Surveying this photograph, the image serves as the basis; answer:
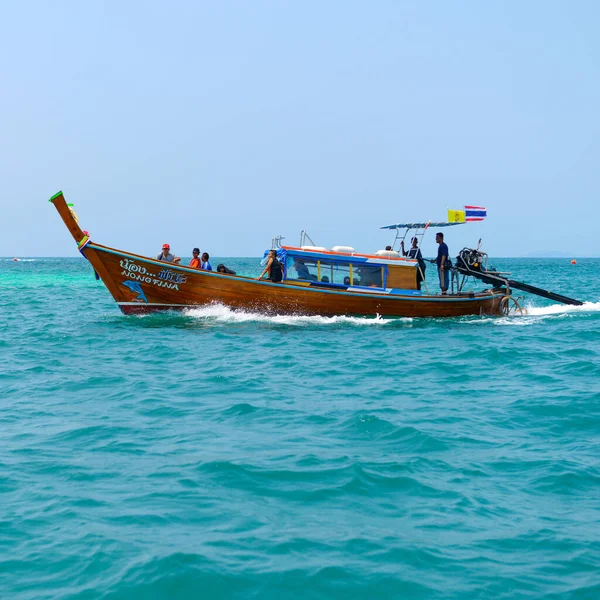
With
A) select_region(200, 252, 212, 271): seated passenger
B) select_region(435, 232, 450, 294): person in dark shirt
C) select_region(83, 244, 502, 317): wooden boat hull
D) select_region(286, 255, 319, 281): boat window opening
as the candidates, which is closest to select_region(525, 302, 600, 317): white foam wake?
select_region(435, 232, 450, 294): person in dark shirt

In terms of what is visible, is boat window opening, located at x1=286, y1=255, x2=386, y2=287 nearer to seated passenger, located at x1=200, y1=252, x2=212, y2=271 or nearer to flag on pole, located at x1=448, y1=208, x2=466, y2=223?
seated passenger, located at x1=200, y1=252, x2=212, y2=271

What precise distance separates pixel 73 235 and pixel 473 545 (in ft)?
49.7

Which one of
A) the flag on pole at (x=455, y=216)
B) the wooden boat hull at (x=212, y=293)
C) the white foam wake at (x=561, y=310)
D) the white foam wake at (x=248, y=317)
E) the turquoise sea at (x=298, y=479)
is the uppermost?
the flag on pole at (x=455, y=216)

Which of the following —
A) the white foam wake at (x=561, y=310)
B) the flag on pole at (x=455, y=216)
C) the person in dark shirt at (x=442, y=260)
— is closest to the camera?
the person in dark shirt at (x=442, y=260)

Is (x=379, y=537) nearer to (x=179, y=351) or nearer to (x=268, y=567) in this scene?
(x=268, y=567)

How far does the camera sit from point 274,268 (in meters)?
17.9

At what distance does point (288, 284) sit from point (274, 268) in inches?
21.7

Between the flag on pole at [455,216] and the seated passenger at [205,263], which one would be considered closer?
the seated passenger at [205,263]

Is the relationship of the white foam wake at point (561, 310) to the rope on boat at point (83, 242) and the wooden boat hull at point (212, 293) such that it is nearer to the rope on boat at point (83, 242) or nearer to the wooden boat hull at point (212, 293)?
the wooden boat hull at point (212, 293)

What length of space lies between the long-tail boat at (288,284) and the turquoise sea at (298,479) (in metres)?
5.03

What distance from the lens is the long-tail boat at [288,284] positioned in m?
17.8

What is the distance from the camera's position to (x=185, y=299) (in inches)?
719

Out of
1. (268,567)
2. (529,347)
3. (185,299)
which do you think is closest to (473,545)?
(268,567)

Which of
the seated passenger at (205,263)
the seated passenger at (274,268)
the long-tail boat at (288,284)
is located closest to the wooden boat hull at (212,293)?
the long-tail boat at (288,284)
